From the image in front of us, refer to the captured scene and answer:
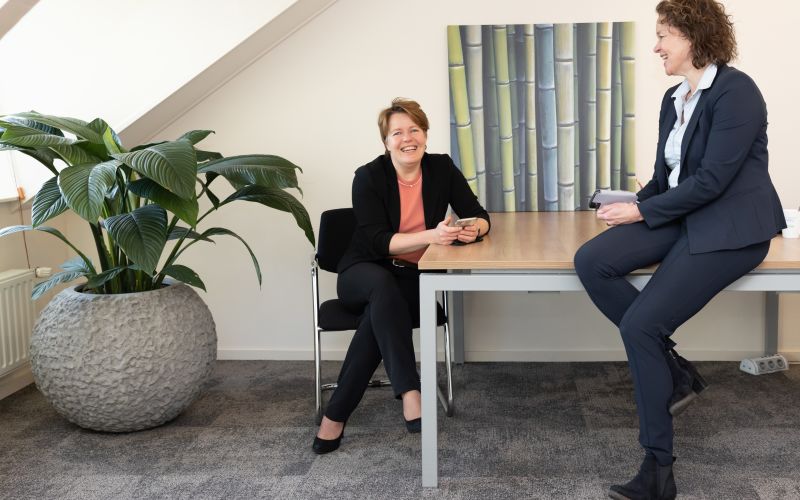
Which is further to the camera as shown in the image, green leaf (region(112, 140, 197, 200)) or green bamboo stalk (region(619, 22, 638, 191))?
green bamboo stalk (region(619, 22, 638, 191))

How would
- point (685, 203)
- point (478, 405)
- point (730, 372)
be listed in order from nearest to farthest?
point (685, 203), point (478, 405), point (730, 372)

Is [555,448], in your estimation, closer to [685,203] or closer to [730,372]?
[685,203]

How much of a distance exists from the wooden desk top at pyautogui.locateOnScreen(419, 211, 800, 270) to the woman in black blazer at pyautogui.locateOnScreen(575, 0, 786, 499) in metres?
0.10

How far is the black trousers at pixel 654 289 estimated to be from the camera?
2.43 metres

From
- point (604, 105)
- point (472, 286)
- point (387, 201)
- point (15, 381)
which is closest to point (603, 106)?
point (604, 105)

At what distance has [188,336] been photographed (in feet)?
10.4

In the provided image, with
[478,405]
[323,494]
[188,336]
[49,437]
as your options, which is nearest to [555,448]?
[478,405]

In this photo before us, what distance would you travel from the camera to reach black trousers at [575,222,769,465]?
243 cm

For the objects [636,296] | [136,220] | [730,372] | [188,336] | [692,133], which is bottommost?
[730,372]

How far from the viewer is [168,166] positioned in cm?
272

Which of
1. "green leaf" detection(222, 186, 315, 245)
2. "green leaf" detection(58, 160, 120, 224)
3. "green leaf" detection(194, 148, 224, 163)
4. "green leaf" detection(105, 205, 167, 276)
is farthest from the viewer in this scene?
"green leaf" detection(194, 148, 224, 163)

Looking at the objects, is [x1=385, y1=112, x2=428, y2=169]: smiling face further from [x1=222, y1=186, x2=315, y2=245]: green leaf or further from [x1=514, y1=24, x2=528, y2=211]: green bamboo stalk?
[x1=514, y1=24, x2=528, y2=211]: green bamboo stalk

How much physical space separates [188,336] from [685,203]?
179cm

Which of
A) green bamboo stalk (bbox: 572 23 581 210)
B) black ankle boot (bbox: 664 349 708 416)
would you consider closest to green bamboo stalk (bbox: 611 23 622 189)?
green bamboo stalk (bbox: 572 23 581 210)
